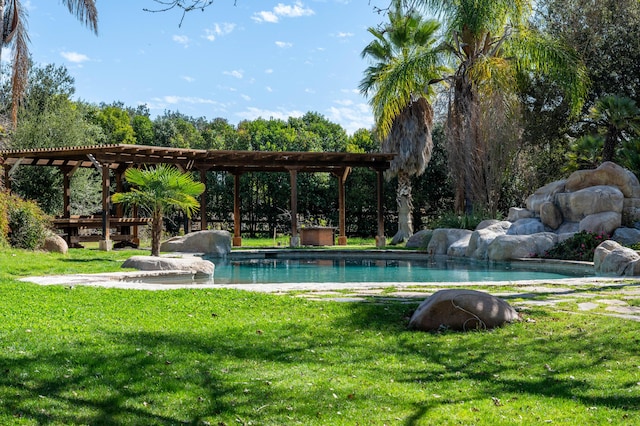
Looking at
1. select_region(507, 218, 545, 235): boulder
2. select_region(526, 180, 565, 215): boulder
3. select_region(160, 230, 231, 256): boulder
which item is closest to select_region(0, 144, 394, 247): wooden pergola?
select_region(160, 230, 231, 256): boulder

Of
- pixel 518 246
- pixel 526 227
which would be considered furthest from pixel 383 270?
pixel 526 227

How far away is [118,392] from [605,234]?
44.5ft

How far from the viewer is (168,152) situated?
19906 mm

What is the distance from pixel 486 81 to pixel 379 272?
7.97 metres

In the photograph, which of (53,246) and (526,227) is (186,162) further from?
(526,227)

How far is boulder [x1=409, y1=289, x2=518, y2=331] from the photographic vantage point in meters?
5.96

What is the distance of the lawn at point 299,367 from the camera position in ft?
11.7

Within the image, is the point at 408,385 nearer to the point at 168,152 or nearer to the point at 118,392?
the point at 118,392

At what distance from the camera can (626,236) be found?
48.6 ft

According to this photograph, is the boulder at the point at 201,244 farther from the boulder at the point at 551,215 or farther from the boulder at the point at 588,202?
the boulder at the point at 588,202

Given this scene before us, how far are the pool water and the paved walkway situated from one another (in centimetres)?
244

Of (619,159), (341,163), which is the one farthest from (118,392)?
(619,159)

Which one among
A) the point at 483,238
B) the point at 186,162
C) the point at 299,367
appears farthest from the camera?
the point at 186,162

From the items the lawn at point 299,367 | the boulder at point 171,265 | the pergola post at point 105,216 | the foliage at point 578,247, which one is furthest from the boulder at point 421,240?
the lawn at point 299,367
